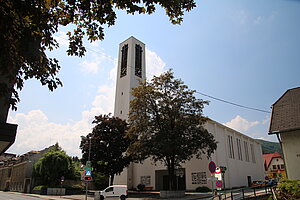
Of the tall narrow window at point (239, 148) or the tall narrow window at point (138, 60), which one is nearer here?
the tall narrow window at point (239, 148)

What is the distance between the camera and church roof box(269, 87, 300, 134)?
51.2 ft

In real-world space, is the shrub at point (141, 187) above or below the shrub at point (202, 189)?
below

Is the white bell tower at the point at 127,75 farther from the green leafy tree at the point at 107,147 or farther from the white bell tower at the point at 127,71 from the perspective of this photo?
the green leafy tree at the point at 107,147

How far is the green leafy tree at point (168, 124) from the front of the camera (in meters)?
24.0

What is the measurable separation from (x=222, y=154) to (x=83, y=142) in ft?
73.8

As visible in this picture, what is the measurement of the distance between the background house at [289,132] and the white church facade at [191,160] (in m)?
14.5

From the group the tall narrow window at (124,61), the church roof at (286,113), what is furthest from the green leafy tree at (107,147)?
the church roof at (286,113)

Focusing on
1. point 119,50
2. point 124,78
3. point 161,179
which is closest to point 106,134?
point 161,179

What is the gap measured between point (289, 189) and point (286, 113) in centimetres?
710

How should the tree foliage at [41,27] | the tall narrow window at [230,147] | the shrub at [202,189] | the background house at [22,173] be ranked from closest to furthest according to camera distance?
1. the tree foliage at [41,27]
2. the shrub at [202,189]
3. the tall narrow window at [230,147]
4. the background house at [22,173]

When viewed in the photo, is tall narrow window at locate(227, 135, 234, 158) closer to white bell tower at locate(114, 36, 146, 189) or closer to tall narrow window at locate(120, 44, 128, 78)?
white bell tower at locate(114, 36, 146, 189)

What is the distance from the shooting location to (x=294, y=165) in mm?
15078

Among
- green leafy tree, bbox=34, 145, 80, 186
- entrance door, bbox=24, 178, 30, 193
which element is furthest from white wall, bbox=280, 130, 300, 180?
entrance door, bbox=24, 178, 30, 193

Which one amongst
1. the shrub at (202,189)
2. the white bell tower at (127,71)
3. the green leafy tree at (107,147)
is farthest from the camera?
the white bell tower at (127,71)
